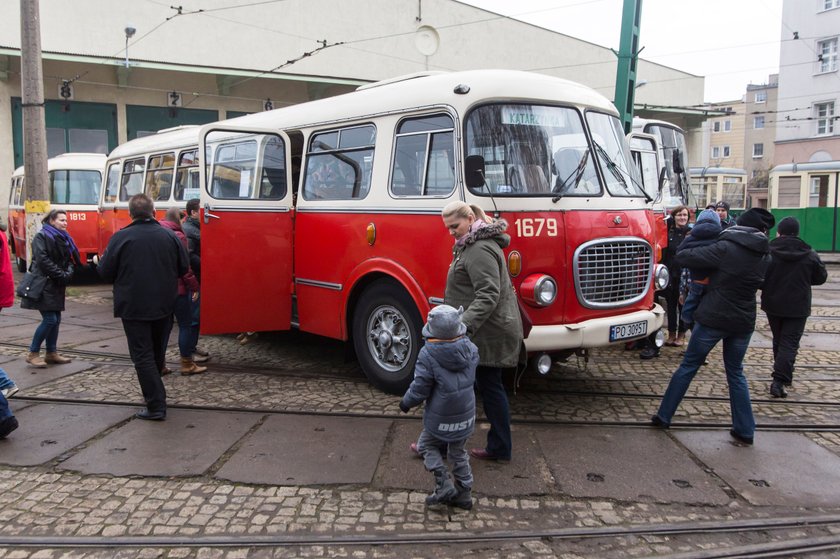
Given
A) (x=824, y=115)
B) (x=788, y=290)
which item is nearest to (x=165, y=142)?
(x=788, y=290)

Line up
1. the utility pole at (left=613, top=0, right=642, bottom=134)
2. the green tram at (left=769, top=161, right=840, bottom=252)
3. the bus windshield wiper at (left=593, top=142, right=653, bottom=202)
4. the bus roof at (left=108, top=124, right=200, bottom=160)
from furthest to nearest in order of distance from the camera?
the green tram at (left=769, top=161, right=840, bottom=252), the utility pole at (left=613, top=0, right=642, bottom=134), the bus roof at (left=108, top=124, right=200, bottom=160), the bus windshield wiper at (left=593, top=142, right=653, bottom=202)

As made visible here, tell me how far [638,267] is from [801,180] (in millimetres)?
21484

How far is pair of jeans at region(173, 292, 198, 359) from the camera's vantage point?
291 inches

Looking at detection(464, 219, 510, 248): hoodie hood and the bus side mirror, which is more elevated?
the bus side mirror

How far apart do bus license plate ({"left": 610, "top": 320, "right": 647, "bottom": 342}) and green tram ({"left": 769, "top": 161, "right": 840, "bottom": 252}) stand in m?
21.1

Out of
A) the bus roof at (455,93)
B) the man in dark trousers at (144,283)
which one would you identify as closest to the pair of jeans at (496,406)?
the bus roof at (455,93)

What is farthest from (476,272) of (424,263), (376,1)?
(376,1)

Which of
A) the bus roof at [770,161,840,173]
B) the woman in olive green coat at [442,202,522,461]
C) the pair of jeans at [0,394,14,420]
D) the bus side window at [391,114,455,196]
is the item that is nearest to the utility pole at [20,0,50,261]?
the pair of jeans at [0,394,14,420]

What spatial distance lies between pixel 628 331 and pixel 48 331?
6.17 meters

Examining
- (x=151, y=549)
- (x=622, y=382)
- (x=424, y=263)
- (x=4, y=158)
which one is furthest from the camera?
(x=4, y=158)

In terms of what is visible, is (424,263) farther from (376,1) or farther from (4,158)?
(376,1)

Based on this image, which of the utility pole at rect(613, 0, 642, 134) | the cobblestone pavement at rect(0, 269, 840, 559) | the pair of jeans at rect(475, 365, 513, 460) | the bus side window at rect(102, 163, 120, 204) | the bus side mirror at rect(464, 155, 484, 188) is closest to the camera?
the cobblestone pavement at rect(0, 269, 840, 559)

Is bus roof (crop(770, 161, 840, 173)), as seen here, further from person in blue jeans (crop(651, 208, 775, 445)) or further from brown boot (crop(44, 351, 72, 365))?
brown boot (crop(44, 351, 72, 365))

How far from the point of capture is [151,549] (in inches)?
152
